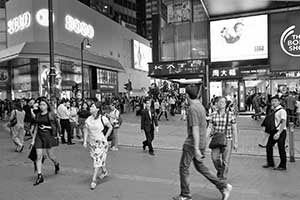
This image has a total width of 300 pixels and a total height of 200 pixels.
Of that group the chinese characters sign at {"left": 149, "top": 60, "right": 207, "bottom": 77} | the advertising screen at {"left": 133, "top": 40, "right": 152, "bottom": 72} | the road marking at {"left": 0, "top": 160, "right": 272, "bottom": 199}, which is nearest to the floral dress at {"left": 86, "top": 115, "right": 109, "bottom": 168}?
the road marking at {"left": 0, "top": 160, "right": 272, "bottom": 199}

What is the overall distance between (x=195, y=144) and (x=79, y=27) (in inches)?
1168

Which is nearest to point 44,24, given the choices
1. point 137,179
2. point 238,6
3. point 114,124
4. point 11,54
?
point 11,54

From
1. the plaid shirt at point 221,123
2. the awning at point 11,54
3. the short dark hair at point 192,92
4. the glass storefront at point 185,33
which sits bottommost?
the plaid shirt at point 221,123

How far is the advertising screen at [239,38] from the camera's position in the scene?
72.4 ft

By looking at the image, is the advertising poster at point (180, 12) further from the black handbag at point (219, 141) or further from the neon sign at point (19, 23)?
the black handbag at point (219, 141)

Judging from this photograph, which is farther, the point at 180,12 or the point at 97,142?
the point at 180,12

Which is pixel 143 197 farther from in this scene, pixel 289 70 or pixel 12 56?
pixel 12 56

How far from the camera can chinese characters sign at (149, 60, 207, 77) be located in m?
23.3

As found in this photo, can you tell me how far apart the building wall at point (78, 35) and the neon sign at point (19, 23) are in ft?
1.28

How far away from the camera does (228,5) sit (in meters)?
21.3

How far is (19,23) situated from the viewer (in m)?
28.0

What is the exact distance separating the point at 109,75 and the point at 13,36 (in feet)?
46.2

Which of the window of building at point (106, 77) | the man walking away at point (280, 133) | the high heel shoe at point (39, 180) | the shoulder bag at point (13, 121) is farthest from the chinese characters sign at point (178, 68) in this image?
the high heel shoe at point (39, 180)

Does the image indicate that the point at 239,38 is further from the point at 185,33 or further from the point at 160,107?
the point at 160,107
